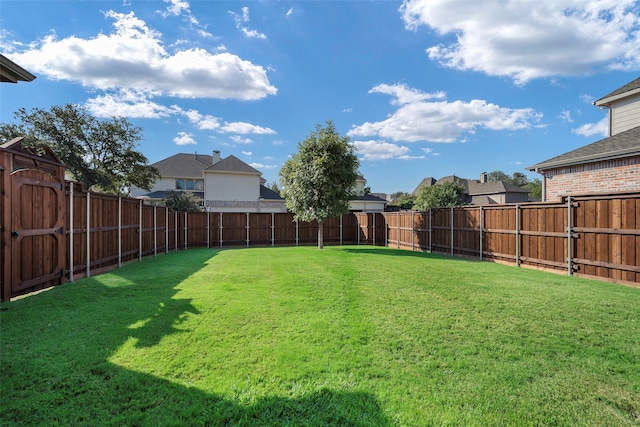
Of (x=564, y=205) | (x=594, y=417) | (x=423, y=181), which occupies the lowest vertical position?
(x=594, y=417)

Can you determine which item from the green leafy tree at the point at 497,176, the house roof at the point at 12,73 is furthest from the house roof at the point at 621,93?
the green leafy tree at the point at 497,176

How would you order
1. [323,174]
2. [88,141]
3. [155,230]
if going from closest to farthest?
1. [155,230]
2. [323,174]
3. [88,141]

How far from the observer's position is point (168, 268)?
8.16 m

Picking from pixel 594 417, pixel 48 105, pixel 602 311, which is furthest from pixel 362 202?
pixel 594 417

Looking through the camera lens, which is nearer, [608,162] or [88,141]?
[608,162]

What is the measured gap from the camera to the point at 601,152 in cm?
870

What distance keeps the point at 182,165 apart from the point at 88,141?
10063mm

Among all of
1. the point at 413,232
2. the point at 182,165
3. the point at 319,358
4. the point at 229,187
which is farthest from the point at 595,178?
the point at 182,165

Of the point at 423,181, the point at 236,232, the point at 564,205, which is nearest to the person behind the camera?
the point at 564,205

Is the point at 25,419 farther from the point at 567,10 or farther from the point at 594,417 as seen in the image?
the point at 567,10

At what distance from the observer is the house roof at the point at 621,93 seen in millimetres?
10614

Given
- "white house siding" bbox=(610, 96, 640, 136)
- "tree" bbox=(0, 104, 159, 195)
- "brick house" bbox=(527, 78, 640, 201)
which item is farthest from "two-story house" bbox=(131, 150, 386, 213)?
"white house siding" bbox=(610, 96, 640, 136)

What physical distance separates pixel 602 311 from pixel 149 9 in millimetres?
12715

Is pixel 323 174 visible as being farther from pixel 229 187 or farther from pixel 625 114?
pixel 229 187
